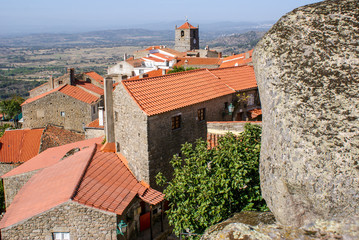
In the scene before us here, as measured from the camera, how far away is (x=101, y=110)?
27922 millimetres

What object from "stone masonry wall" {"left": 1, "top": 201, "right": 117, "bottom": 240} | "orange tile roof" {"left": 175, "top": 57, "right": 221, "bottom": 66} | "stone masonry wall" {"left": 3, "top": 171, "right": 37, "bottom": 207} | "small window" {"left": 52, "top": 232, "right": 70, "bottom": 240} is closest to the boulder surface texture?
"stone masonry wall" {"left": 1, "top": 201, "right": 117, "bottom": 240}

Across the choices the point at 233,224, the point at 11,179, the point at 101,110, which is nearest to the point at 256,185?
the point at 233,224

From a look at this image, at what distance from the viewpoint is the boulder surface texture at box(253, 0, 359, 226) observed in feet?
13.8

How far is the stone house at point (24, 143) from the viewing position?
27.4m

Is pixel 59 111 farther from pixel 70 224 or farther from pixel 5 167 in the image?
pixel 70 224

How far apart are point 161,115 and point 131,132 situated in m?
1.70

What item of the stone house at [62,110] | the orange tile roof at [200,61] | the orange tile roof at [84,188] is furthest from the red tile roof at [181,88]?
the orange tile roof at [200,61]

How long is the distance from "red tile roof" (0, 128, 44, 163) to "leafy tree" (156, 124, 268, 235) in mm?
20371

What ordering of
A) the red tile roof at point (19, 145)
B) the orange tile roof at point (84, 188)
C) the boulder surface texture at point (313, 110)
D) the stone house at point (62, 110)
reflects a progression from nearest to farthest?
the boulder surface texture at point (313, 110) < the orange tile roof at point (84, 188) < the red tile roof at point (19, 145) < the stone house at point (62, 110)

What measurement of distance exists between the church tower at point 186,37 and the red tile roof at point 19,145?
8175cm

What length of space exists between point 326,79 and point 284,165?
1.15 m

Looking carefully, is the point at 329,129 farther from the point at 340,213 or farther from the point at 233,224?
the point at 233,224

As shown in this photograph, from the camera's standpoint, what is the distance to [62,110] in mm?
37750

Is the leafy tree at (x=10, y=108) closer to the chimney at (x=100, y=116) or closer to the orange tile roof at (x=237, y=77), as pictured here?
the chimney at (x=100, y=116)
